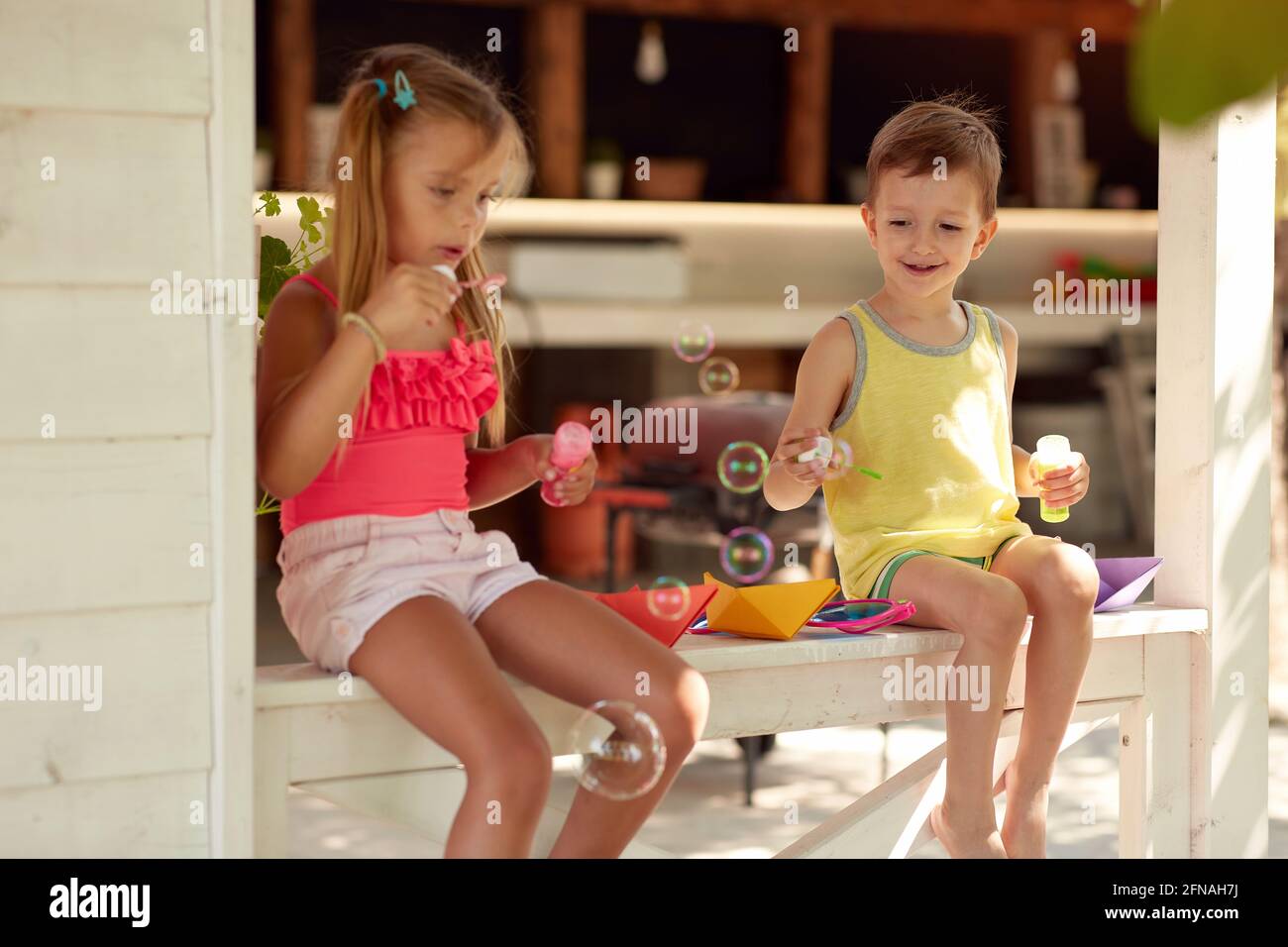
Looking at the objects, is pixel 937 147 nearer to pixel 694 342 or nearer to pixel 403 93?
pixel 694 342

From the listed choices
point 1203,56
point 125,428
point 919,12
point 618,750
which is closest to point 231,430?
point 125,428

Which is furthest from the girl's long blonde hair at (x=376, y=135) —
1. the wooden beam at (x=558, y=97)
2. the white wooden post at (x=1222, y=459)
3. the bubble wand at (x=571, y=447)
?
the wooden beam at (x=558, y=97)

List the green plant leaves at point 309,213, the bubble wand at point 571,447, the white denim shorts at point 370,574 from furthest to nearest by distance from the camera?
1. the green plant leaves at point 309,213
2. the bubble wand at point 571,447
3. the white denim shorts at point 370,574

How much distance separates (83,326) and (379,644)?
424 mm

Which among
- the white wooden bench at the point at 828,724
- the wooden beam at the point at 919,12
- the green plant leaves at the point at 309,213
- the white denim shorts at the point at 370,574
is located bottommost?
the white wooden bench at the point at 828,724

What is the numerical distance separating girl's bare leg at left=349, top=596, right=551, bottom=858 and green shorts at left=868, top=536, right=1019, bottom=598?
61 centimetres

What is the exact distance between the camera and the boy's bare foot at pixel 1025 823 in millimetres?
1801

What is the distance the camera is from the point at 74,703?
1.41m

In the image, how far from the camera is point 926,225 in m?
1.89

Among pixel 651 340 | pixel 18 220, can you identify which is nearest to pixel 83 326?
pixel 18 220

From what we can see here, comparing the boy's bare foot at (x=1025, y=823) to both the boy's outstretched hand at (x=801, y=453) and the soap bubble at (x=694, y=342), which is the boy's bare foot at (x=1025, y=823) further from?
the soap bubble at (x=694, y=342)

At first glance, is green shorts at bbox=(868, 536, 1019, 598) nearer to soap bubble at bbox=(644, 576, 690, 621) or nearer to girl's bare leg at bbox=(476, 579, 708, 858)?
soap bubble at bbox=(644, 576, 690, 621)

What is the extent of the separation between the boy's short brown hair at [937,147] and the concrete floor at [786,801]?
55.5 inches

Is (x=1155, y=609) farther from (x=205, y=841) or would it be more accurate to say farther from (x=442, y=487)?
(x=205, y=841)
